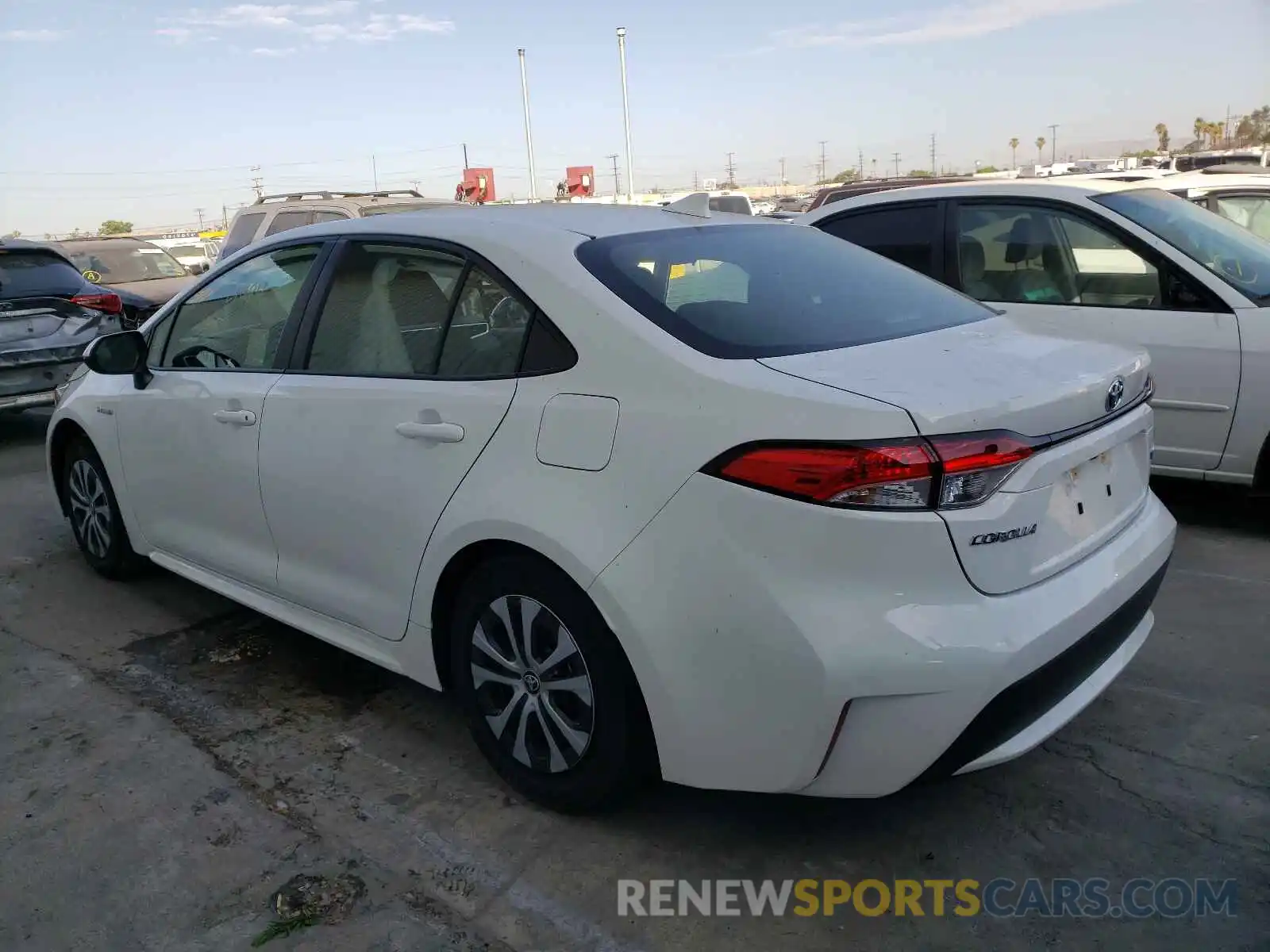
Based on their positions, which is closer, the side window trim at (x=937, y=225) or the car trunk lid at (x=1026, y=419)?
the car trunk lid at (x=1026, y=419)

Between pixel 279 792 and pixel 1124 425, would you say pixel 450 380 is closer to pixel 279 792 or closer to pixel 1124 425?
pixel 279 792

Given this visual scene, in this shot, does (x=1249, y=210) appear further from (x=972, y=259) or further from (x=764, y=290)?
(x=764, y=290)

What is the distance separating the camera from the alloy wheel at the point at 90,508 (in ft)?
15.6

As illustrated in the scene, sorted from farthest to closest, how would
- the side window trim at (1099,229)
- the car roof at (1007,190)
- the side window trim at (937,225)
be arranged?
the side window trim at (937,225) < the car roof at (1007,190) < the side window trim at (1099,229)

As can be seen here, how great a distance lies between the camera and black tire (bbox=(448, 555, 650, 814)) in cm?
260

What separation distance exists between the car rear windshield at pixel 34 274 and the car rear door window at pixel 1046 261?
22.9ft

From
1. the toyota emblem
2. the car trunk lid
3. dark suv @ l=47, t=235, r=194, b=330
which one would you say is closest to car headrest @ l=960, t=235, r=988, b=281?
the car trunk lid

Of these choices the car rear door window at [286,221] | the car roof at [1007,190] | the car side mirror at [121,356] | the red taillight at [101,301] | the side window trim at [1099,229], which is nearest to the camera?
the car side mirror at [121,356]

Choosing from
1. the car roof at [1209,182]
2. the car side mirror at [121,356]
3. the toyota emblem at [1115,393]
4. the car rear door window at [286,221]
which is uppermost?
the car rear door window at [286,221]

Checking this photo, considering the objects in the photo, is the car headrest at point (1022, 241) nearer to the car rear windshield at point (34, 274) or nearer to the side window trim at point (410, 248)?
the side window trim at point (410, 248)

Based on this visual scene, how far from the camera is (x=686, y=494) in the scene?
2393mm

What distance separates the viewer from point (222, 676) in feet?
12.8

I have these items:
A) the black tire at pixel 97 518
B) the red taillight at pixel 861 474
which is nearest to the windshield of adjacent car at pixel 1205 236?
the red taillight at pixel 861 474

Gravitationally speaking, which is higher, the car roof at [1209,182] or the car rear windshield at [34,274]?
the car roof at [1209,182]
